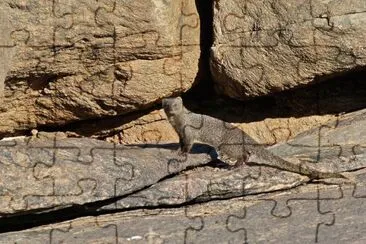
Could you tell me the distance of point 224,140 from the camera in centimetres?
830

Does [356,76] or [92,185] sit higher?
[356,76]

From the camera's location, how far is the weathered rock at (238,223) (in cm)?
708

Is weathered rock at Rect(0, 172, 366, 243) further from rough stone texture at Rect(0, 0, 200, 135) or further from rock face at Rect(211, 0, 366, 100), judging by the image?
rough stone texture at Rect(0, 0, 200, 135)

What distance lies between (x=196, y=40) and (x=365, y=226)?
284 cm

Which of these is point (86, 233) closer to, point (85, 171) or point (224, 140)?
point (85, 171)

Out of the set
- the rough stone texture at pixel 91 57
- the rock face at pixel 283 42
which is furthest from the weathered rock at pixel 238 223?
the rough stone texture at pixel 91 57

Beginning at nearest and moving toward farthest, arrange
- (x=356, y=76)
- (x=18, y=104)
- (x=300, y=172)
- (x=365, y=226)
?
(x=365, y=226)
(x=300, y=172)
(x=18, y=104)
(x=356, y=76)

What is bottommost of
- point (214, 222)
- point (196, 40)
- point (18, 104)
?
point (214, 222)

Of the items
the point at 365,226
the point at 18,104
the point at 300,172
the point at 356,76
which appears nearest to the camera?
the point at 365,226

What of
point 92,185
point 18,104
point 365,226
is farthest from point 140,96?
point 365,226

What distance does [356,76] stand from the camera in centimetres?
941

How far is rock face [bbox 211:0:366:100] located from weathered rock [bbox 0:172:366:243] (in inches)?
61.3

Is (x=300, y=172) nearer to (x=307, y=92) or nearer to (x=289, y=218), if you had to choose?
(x=289, y=218)

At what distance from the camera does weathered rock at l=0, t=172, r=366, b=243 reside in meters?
7.08
